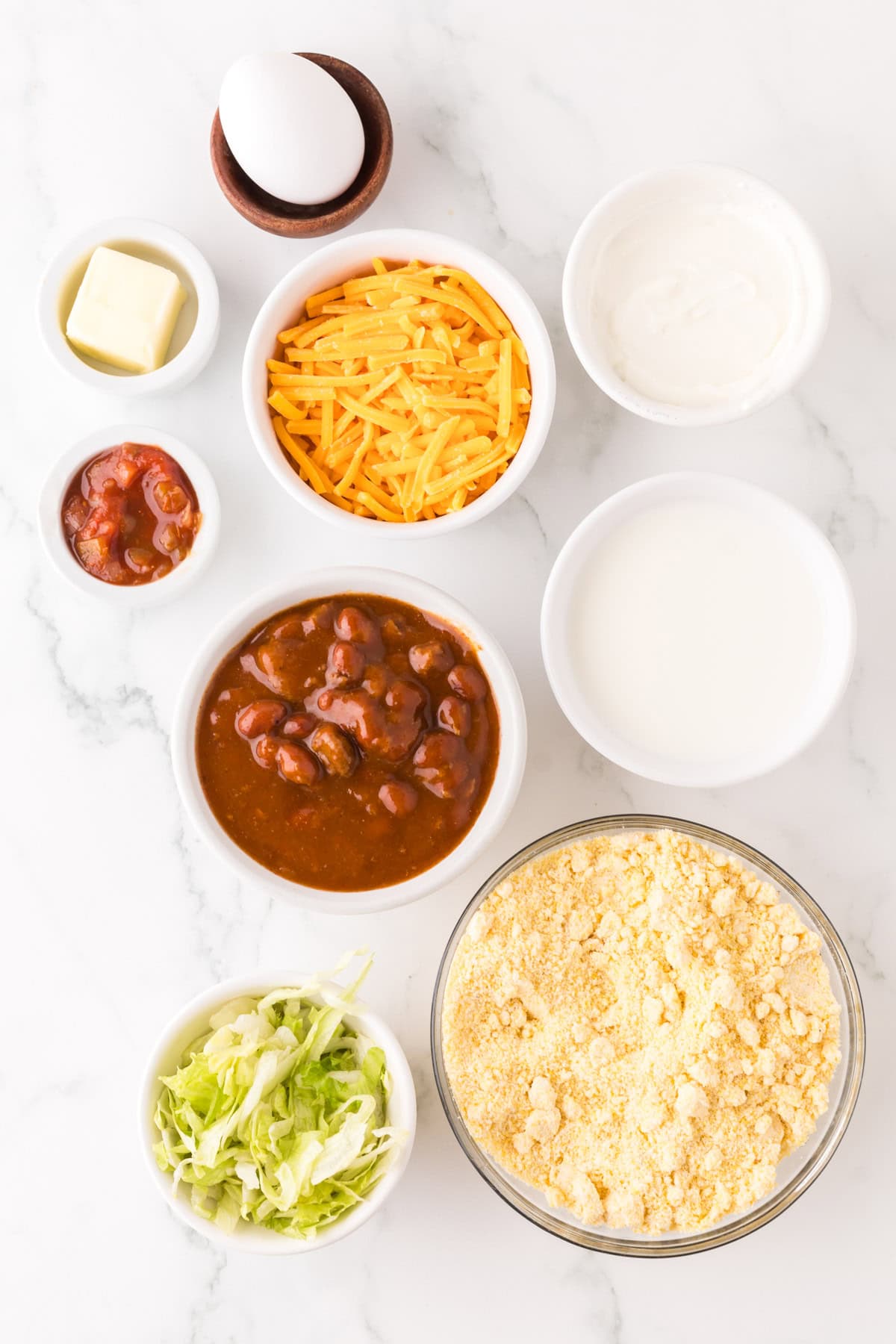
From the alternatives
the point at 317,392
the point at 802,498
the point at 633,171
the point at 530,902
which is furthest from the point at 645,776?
the point at 633,171

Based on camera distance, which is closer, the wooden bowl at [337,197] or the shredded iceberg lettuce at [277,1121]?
the shredded iceberg lettuce at [277,1121]

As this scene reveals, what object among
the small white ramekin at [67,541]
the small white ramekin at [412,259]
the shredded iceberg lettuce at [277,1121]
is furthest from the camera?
the small white ramekin at [67,541]

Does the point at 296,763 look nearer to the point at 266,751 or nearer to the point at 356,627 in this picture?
the point at 266,751

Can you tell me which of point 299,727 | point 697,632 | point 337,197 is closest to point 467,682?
point 299,727

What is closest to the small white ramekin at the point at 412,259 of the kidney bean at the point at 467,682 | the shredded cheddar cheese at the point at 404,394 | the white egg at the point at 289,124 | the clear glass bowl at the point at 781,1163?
the shredded cheddar cheese at the point at 404,394

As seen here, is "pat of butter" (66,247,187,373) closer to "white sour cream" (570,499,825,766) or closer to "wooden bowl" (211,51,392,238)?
"wooden bowl" (211,51,392,238)

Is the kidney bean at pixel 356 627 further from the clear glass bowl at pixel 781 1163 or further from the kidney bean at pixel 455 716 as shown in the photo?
the clear glass bowl at pixel 781 1163
